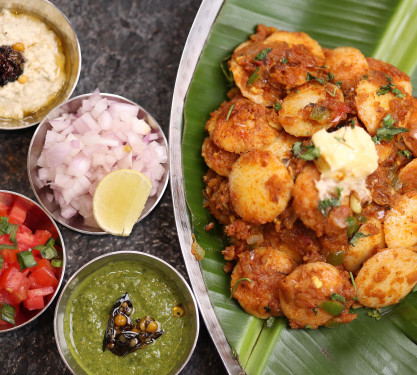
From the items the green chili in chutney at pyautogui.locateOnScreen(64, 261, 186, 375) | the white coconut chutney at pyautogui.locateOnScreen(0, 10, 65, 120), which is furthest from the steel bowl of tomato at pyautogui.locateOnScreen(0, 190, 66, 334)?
the white coconut chutney at pyautogui.locateOnScreen(0, 10, 65, 120)

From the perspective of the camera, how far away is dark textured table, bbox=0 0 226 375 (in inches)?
164

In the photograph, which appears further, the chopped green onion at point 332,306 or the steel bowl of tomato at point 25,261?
the steel bowl of tomato at point 25,261

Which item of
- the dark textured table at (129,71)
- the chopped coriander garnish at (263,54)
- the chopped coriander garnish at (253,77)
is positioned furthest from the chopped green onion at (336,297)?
the chopped coriander garnish at (263,54)

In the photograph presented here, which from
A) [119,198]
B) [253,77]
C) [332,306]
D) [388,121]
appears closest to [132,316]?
[119,198]

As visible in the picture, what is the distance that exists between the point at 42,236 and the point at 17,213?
276mm

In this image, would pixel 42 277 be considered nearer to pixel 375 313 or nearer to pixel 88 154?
pixel 88 154

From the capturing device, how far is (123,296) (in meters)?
3.74

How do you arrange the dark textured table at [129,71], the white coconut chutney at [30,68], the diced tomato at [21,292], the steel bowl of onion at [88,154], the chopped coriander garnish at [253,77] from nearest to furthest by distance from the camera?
the chopped coriander garnish at [253,77], the diced tomato at [21,292], the steel bowl of onion at [88,154], the white coconut chutney at [30,68], the dark textured table at [129,71]

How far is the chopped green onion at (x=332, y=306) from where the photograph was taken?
3234mm

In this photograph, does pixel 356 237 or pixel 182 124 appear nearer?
pixel 356 237

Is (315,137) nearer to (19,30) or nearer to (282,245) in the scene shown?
(282,245)

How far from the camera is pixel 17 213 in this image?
372 cm

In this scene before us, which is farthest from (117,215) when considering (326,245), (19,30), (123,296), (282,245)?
(19,30)

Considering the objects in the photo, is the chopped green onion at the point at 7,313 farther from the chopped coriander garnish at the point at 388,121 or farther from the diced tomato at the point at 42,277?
the chopped coriander garnish at the point at 388,121
